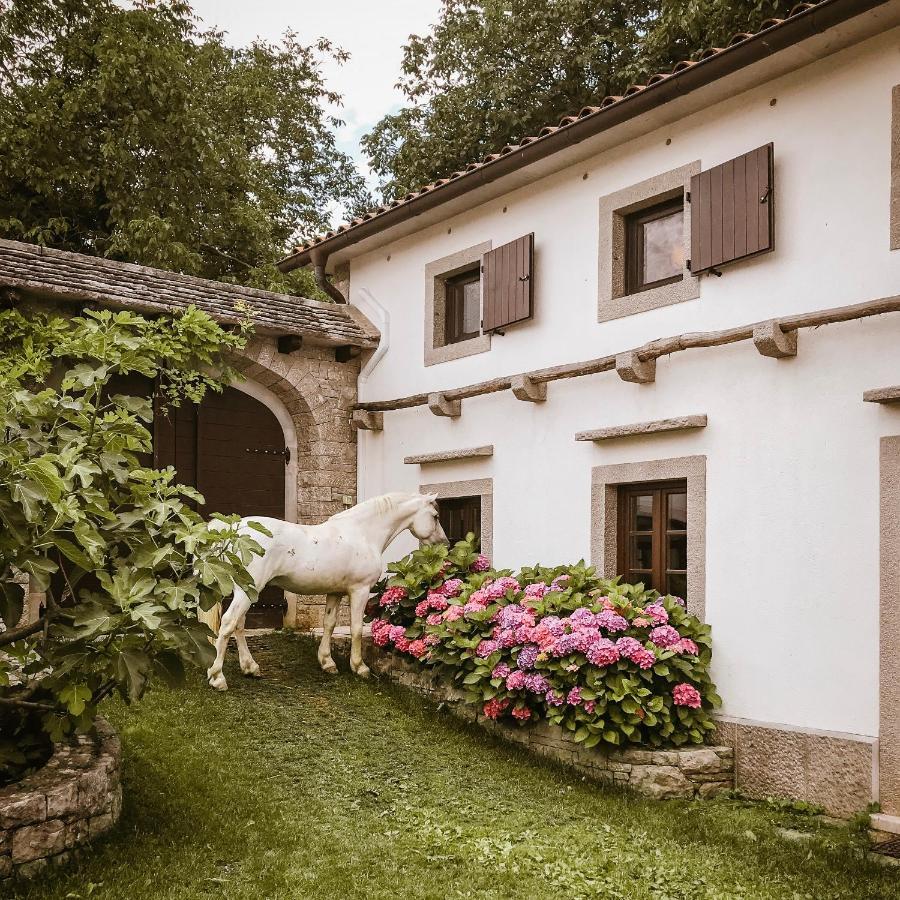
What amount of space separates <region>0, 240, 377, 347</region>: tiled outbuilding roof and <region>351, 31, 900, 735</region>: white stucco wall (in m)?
2.74

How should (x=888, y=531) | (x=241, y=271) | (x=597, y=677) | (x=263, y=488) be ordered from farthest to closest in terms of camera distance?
(x=241, y=271), (x=263, y=488), (x=597, y=677), (x=888, y=531)

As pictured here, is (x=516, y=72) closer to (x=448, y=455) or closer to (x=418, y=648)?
(x=448, y=455)

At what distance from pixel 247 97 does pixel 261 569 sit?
1229 cm

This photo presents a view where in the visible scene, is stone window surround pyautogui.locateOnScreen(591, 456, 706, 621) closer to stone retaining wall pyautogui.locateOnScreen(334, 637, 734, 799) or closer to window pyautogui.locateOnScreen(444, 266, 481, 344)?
stone retaining wall pyautogui.locateOnScreen(334, 637, 734, 799)

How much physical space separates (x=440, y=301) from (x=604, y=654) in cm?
497

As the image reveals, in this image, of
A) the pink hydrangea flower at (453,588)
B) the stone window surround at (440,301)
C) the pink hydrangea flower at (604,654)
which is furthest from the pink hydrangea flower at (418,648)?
the stone window surround at (440,301)

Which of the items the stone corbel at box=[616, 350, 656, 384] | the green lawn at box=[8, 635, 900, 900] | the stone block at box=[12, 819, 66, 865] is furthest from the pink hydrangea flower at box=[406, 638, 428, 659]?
the stone block at box=[12, 819, 66, 865]

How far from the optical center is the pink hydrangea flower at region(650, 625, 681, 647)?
7270 mm

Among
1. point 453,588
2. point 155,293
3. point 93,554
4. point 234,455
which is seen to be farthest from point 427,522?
point 93,554

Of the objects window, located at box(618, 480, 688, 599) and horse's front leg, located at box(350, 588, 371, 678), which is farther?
horse's front leg, located at box(350, 588, 371, 678)

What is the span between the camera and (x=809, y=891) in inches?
210

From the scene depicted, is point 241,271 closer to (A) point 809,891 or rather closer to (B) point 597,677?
(B) point 597,677

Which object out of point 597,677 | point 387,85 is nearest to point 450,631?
point 597,677

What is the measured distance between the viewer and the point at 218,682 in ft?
26.7
